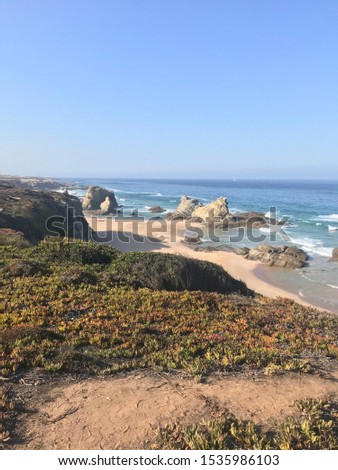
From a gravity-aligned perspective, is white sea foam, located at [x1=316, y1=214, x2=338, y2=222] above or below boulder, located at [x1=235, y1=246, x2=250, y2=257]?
above

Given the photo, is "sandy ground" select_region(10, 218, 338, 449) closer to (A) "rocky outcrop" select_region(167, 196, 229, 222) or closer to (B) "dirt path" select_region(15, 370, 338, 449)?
(B) "dirt path" select_region(15, 370, 338, 449)

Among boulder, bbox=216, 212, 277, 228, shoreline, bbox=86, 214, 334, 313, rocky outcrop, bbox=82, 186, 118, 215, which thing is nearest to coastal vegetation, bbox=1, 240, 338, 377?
shoreline, bbox=86, 214, 334, 313

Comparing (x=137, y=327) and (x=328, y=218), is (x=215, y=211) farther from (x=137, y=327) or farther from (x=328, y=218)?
(x=137, y=327)

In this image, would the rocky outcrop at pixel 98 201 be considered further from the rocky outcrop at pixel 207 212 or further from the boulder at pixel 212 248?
the boulder at pixel 212 248

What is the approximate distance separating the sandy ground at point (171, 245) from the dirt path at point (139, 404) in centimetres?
1881

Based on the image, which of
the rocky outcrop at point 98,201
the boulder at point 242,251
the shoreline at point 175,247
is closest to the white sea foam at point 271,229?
the shoreline at point 175,247

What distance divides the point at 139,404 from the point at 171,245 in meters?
40.0

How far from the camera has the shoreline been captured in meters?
28.3

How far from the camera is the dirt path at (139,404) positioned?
4.99 metres

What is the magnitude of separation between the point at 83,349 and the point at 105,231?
152ft

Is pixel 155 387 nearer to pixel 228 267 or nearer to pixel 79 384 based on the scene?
pixel 79 384

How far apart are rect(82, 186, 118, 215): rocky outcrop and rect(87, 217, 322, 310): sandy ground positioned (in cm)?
1360

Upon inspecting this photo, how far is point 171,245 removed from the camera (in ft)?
150
